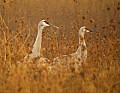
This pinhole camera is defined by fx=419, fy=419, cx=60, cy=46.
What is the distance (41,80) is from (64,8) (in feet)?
21.8

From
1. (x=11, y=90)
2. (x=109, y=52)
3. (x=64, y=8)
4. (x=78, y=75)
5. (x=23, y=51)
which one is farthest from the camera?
(x=64, y=8)

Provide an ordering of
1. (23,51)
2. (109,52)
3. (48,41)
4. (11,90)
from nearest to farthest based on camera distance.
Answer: (11,90)
(23,51)
(109,52)
(48,41)

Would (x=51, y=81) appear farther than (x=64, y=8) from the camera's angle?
No

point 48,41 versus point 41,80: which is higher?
point 48,41

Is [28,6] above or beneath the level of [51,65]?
above

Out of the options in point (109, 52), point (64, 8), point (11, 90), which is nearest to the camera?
point (11, 90)

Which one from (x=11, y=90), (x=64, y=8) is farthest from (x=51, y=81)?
(x=64, y=8)

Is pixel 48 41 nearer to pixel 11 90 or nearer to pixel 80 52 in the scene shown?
pixel 80 52

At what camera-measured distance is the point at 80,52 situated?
605 centimetres

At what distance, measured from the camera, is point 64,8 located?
11023mm

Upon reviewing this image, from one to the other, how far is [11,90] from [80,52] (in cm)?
198

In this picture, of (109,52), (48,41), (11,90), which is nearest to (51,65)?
(109,52)

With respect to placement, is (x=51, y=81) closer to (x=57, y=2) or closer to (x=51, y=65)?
(x=51, y=65)

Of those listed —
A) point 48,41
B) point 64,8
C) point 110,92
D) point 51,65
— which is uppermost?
point 64,8
